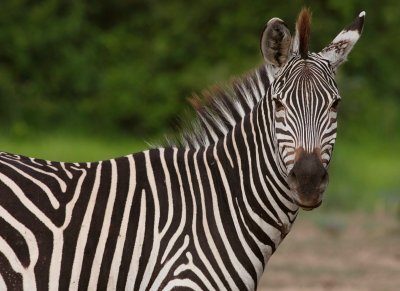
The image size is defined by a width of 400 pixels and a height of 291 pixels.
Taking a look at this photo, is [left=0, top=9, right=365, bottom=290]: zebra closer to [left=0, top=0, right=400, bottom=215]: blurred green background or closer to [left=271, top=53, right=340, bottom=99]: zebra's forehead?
[left=271, top=53, right=340, bottom=99]: zebra's forehead

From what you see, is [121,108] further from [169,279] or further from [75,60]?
[169,279]

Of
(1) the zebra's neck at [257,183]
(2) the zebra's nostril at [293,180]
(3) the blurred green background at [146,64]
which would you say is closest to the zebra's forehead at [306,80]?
(1) the zebra's neck at [257,183]

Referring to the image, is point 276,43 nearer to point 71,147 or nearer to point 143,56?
point 71,147

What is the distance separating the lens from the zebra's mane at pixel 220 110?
5.82 meters

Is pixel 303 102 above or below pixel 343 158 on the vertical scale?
below

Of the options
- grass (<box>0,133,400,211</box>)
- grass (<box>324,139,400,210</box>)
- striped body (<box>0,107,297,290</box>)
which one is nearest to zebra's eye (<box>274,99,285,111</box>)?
striped body (<box>0,107,297,290</box>)

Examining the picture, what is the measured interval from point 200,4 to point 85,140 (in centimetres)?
439

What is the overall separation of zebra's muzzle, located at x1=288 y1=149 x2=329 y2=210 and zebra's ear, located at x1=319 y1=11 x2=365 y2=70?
0.68 meters

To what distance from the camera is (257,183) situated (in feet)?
18.5

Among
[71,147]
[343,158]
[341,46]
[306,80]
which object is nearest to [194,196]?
[306,80]

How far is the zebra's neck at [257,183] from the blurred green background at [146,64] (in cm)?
1362

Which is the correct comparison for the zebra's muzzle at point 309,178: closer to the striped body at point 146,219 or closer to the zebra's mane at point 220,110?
the striped body at point 146,219

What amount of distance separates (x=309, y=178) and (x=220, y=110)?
92cm

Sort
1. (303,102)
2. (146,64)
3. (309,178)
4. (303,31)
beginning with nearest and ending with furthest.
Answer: (309,178) < (303,102) < (303,31) < (146,64)
